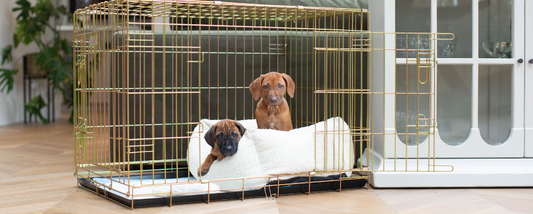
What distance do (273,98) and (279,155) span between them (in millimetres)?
293

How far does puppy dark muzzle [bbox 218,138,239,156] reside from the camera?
6.69ft

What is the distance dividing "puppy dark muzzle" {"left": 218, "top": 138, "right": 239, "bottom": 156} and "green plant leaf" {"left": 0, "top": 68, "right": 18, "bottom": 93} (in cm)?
440

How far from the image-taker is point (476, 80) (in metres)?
2.46

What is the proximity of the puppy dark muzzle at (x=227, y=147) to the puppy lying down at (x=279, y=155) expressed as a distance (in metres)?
0.03

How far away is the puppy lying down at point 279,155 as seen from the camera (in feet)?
6.77

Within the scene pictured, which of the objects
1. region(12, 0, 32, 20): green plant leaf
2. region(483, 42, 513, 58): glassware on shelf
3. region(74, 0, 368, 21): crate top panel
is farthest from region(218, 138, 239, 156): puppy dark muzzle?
region(12, 0, 32, 20): green plant leaf

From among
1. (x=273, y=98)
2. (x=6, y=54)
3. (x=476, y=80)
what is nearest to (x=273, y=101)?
(x=273, y=98)

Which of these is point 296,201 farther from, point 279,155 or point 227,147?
point 227,147

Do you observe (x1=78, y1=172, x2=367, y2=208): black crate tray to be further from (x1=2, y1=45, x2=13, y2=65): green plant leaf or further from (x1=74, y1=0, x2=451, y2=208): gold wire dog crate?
(x1=2, y1=45, x2=13, y2=65): green plant leaf

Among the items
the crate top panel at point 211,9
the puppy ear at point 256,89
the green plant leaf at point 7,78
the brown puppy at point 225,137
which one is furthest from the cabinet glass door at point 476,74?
the green plant leaf at point 7,78

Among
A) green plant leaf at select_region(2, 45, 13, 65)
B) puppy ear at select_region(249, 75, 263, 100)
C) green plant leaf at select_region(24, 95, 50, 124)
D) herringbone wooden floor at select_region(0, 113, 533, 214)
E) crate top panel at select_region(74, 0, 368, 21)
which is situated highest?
green plant leaf at select_region(2, 45, 13, 65)

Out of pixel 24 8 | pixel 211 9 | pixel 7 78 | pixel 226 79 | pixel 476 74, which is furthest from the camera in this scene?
pixel 24 8

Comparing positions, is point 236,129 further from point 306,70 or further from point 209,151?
point 306,70

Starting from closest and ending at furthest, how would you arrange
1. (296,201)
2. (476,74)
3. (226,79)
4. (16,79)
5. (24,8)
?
(296,201) < (476,74) < (226,79) < (24,8) < (16,79)
